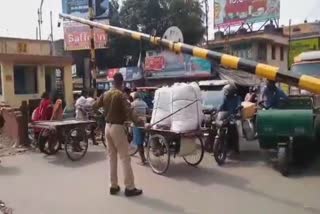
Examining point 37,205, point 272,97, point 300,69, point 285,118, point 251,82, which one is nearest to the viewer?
point 37,205

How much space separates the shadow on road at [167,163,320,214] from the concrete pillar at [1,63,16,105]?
1509 centimetres

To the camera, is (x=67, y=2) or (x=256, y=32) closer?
(x=67, y=2)

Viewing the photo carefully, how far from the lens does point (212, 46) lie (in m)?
39.3

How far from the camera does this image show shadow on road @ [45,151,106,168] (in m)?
9.82

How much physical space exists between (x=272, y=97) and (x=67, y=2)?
792 inches

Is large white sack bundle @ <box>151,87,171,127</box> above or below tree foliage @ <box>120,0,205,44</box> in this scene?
below

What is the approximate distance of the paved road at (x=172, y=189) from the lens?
623 cm

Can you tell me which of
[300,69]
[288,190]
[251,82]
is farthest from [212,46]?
[288,190]

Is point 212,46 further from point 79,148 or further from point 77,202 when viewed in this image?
point 77,202

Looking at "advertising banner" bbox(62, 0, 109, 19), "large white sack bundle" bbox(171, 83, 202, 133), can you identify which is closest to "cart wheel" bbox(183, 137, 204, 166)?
"large white sack bundle" bbox(171, 83, 202, 133)

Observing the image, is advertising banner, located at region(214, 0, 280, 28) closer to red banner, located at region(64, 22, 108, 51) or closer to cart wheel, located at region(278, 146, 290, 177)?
red banner, located at region(64, 22, 108, 51)

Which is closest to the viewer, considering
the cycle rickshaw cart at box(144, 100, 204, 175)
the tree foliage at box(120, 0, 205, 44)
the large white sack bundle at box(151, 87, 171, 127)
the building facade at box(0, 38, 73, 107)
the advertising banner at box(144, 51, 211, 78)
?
the cycle rickshaw cart at box(144, 100, 204, 175)

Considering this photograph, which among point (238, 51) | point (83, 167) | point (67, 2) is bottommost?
point (83, 167)

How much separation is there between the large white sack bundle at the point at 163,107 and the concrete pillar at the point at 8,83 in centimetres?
1462
